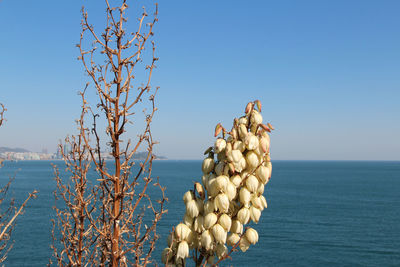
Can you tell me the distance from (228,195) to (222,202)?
1.9 inches

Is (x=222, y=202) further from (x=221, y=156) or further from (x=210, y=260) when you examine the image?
(x=210, y=260)

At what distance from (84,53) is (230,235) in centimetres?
136

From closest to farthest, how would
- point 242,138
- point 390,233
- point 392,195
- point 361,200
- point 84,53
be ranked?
point 242,138
point 84,53
point 390,233
point 361,200
point 392,195

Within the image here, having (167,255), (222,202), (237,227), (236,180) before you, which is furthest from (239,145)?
(167,255)

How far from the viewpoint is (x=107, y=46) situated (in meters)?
2.18

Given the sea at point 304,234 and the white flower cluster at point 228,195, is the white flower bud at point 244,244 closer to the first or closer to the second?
the white flower cluster at point 228,195

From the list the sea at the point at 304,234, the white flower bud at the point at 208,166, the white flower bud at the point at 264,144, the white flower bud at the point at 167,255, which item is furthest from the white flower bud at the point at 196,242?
the sea at the point at 304,234

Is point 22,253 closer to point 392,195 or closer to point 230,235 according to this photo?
point 230,235

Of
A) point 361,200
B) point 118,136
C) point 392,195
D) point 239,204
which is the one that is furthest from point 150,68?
point 392,195

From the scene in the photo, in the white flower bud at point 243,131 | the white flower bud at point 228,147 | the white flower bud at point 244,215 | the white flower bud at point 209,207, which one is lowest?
the white flower bud at point 244,215

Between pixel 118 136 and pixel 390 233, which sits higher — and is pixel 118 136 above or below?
above

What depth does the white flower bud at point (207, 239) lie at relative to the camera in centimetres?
174

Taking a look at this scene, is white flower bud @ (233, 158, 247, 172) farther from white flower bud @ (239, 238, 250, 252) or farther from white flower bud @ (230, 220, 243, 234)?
white flower bud @ (239, 238, 250, 252)

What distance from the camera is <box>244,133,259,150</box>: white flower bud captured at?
69.3 inches
